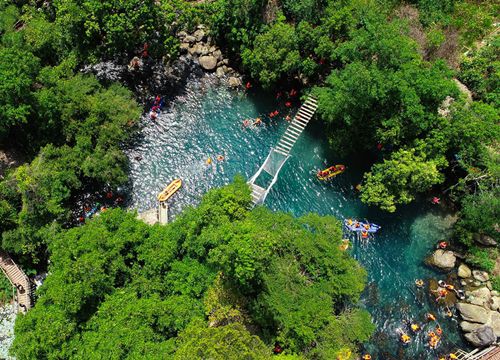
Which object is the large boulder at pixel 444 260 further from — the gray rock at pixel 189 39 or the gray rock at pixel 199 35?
the gray rock at pixel 189 39

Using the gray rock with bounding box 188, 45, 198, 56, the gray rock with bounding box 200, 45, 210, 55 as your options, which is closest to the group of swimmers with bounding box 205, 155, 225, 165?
the gray rock with bounding box 200, 45, 210, 55

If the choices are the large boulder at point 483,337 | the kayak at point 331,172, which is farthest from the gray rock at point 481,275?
the kayak at point 331,172

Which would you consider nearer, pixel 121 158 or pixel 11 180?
pixel 11 180

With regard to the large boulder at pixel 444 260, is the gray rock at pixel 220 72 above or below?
above

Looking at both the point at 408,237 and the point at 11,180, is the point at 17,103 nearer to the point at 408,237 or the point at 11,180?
the point at 11,180

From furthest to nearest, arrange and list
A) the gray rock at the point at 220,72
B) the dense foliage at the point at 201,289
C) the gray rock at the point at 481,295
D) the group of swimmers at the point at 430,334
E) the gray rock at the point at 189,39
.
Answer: the gray rock at the point at 189,39
the gray rock at the point at 220,72
the gray rock at the point at 481,295
the group of swimmers at the point at 430,334
the dense foliage at the point at 201,289

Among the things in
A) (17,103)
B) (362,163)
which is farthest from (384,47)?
(17,103)
